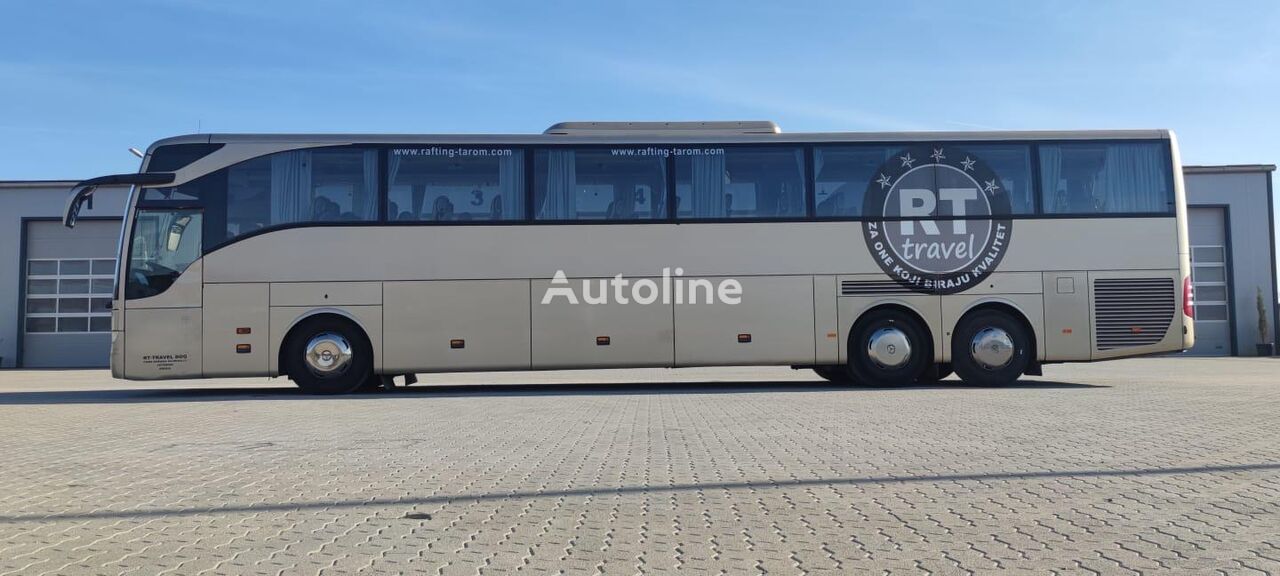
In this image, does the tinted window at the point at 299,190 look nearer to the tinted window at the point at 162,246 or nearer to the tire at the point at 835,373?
the tinted window at the point at 162,246

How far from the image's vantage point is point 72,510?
5.16 metres

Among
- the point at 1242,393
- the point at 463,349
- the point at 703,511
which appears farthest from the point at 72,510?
the point at 1242,393

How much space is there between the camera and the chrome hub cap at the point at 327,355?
1395cm

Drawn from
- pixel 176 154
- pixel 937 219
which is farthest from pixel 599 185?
pixel 176 154

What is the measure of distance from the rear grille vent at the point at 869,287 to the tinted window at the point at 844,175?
98 cm

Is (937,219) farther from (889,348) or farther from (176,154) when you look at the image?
(176,154)

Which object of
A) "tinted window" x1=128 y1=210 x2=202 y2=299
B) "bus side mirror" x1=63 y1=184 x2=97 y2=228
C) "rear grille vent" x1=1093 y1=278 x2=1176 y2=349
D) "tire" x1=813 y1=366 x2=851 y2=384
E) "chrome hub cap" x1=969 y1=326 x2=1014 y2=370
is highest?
"bus side mirror" x1=63 y1=184 x2=97 y2=228

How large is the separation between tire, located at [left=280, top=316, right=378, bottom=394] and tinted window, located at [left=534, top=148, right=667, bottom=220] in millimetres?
3122

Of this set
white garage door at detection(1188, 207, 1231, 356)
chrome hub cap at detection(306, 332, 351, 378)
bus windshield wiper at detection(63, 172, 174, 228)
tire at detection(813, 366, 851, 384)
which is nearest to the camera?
bus windshield wiper at detection(63, 172, 174, 228)

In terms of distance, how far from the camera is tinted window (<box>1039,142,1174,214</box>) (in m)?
14.5

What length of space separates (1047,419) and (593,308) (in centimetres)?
663

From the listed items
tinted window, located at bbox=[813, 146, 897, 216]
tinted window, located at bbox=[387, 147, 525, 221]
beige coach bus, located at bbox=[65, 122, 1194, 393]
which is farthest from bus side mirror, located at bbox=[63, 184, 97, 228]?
tinted window, located at bbox=[813, 146, 897, 216]

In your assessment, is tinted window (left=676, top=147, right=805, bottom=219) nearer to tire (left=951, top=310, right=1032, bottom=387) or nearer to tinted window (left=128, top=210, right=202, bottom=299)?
tire (left=951, top=310, right=1032, bottom=387)

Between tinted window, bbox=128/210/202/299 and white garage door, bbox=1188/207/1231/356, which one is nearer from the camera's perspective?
tinted window, bbox=128/210/202/299
